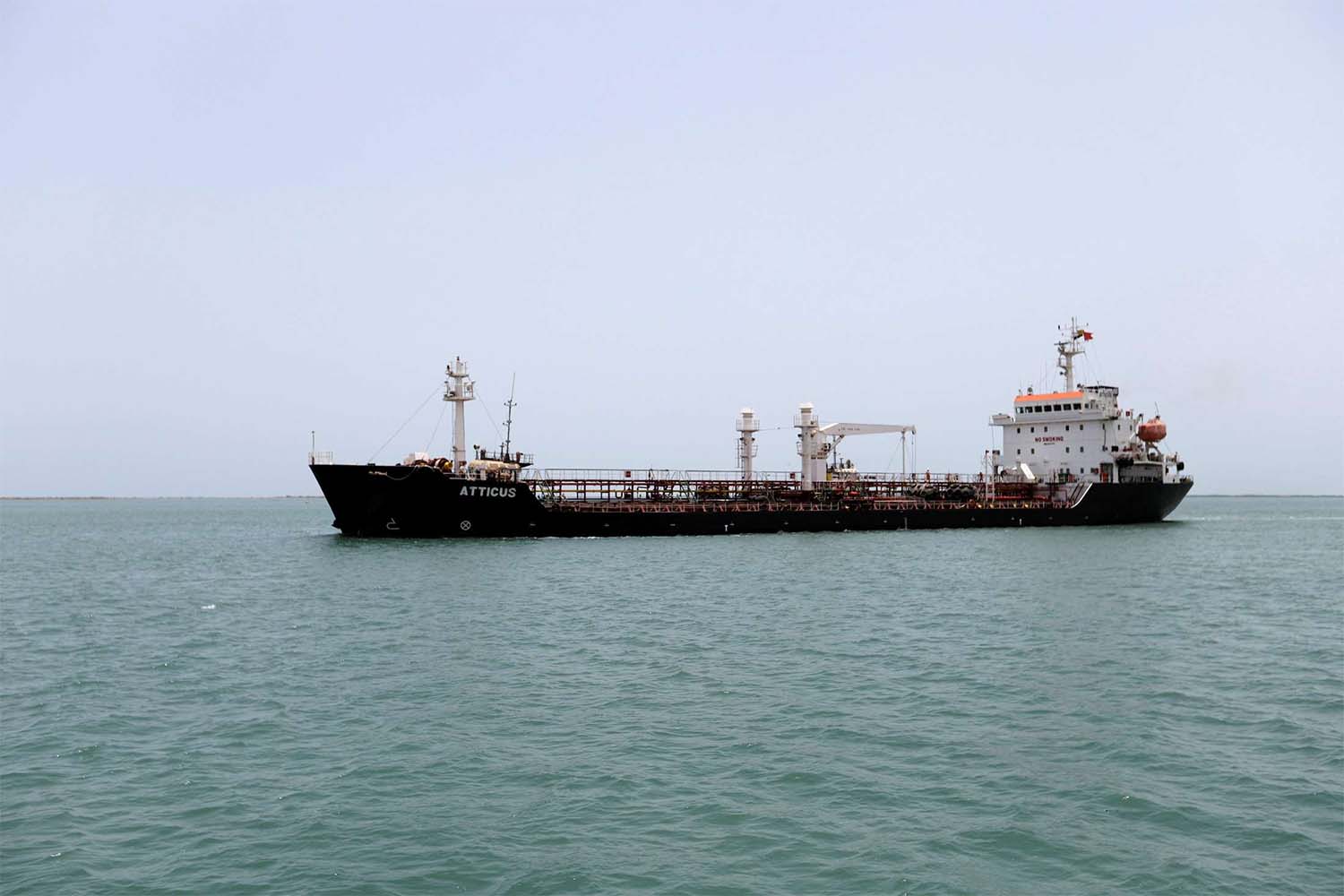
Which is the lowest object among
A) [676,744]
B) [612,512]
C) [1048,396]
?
[676,744]

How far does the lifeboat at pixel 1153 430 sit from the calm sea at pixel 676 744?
4505 cm

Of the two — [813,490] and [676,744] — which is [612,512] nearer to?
[813,490]

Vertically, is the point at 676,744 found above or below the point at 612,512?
below

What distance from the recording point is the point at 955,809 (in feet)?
35.4

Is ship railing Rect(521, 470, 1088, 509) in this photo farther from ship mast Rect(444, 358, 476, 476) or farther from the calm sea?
the calm sea

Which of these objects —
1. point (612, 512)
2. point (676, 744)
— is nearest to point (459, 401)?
point (612, 512)

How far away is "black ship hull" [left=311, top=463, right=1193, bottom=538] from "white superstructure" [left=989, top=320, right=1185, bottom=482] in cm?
213

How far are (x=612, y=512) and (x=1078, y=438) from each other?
133 feet

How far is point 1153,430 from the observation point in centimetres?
7050

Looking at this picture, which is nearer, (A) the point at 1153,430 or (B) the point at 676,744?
(B) the point at 676,744

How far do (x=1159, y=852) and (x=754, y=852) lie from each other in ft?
14.8

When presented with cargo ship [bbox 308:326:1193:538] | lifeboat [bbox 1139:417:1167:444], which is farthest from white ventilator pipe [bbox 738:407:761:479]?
lifeboat [bbox 1139:417:1167:444]

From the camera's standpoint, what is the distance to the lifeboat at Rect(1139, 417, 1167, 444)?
231ft

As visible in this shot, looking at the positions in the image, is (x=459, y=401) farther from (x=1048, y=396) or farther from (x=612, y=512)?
(x=1048, y=396)
